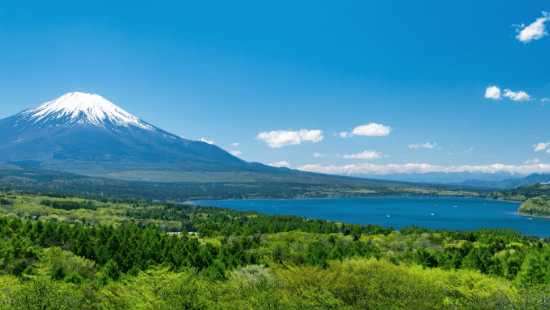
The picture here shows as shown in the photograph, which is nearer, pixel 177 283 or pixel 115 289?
pixel 177 283

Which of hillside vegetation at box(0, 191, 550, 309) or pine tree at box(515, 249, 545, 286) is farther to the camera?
pine tree at box(515, 249, 545, 286)

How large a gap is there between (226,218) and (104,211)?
43550 mm

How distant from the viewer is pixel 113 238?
47.8 metres

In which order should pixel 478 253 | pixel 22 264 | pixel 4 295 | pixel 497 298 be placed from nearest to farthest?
pixel 4 295
pixel 497 298
pixel 22 264
pixel 478 253

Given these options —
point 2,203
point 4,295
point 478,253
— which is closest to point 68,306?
point 4,295

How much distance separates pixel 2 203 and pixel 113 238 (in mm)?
93161

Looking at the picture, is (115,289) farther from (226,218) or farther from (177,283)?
(226,218)

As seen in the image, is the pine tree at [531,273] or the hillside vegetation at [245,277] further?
the pine tree at [531,273]

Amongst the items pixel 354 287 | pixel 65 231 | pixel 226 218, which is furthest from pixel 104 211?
pixel 354 287

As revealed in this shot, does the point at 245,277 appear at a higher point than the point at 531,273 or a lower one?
higher

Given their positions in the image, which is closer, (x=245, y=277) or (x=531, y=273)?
(x=245, y=277)

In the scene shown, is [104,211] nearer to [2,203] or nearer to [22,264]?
[2,203]

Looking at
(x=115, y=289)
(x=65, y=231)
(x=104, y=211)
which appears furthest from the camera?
(x=104, y=211)

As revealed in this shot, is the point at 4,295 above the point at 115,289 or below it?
above
